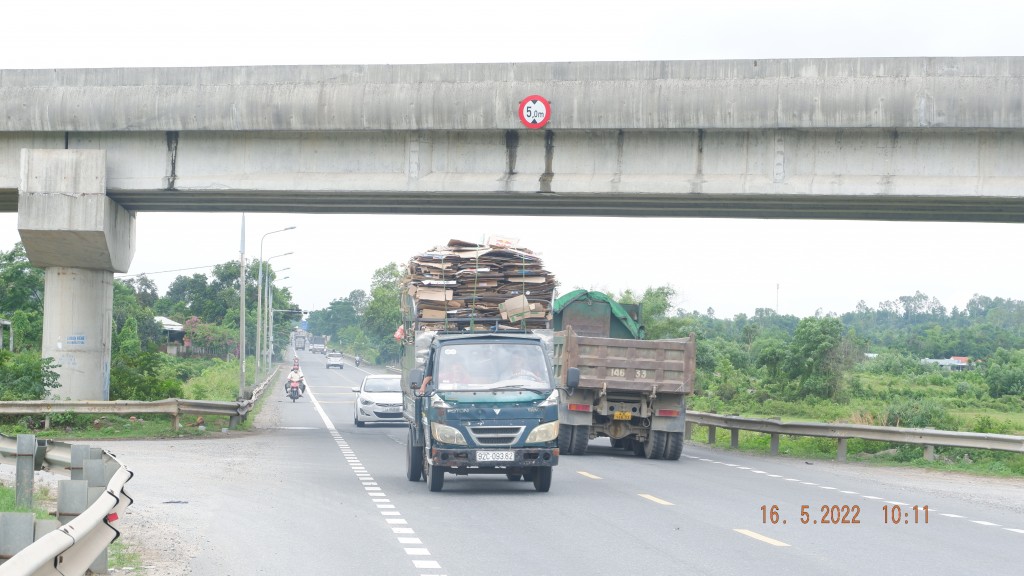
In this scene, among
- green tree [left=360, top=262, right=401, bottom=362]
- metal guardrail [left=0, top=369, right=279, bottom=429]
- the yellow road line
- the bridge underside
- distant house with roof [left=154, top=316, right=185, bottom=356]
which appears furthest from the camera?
green tree [left=360, top=262, right=401, bottom=362]

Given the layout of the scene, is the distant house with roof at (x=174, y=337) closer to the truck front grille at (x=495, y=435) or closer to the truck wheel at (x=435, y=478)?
the truck wheel at (x=435, y=478)

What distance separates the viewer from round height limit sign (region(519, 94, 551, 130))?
79.6 feet

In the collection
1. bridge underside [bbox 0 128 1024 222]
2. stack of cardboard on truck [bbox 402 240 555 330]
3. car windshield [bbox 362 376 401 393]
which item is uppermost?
bridge underside [bbox 0 128 1024 222]

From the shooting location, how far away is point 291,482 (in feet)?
57.4

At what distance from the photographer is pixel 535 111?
24.3 metres

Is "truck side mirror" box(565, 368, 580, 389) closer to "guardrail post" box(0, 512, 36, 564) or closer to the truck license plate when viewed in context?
the truck license plate

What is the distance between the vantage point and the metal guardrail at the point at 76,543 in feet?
17.6

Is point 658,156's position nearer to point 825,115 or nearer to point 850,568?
point 825,115

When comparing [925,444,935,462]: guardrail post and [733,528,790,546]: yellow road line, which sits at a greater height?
[733,528,790,546]: yellow road line

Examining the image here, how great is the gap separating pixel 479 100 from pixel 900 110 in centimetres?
821

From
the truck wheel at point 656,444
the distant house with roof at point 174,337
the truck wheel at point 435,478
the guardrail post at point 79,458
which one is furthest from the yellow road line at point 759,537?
the distant house with roof at point 174,337

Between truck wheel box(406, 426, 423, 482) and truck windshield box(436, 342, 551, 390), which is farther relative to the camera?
truck wheel box(406, 426, 423, 482)

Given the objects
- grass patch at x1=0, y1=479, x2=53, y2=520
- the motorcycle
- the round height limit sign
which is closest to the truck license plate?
grass patch at x1=0, y1=479, x2=53, y2=520

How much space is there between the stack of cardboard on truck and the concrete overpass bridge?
4.60 metres
